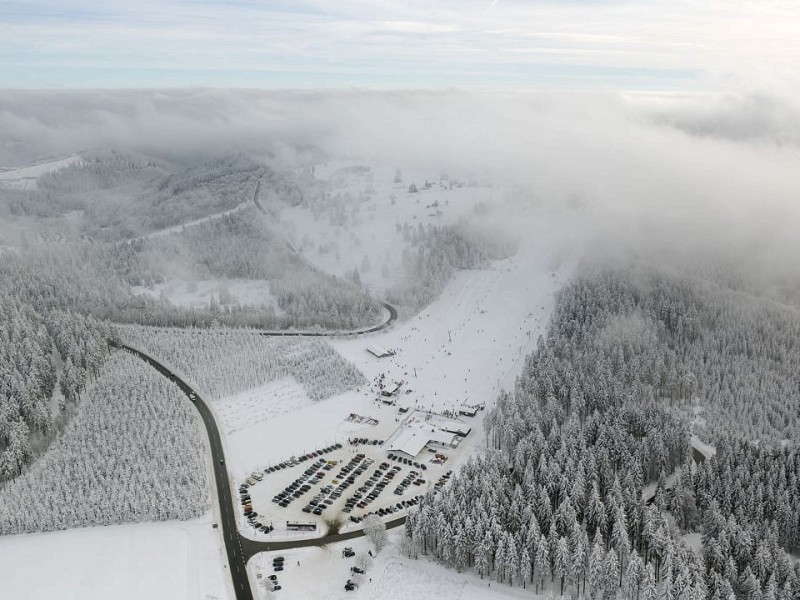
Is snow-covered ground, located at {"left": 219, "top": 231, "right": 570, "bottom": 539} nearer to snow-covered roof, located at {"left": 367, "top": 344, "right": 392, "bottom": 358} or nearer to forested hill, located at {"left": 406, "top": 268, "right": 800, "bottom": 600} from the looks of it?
snow-covered roof, located at {"left": 367, "top": 344, "right": 392, "bottom": 358}

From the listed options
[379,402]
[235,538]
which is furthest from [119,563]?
[379,402]

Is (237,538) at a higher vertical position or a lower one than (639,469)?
lower

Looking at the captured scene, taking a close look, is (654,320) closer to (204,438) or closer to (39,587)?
(204,438)

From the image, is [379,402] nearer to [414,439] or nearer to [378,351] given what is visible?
[414,439]

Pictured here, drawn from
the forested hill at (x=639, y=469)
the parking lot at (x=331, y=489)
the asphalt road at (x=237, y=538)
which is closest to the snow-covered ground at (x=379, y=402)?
the parking lot at (x=331, y=489)

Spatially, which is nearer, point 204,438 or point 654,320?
point 204,438

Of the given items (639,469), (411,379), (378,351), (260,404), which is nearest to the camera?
(639,469)

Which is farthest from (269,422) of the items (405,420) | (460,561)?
(460,561)

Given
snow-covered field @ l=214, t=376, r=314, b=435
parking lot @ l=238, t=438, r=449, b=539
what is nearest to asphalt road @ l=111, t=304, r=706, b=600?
parking lot @ l=238, t=438, r=449, b=539
